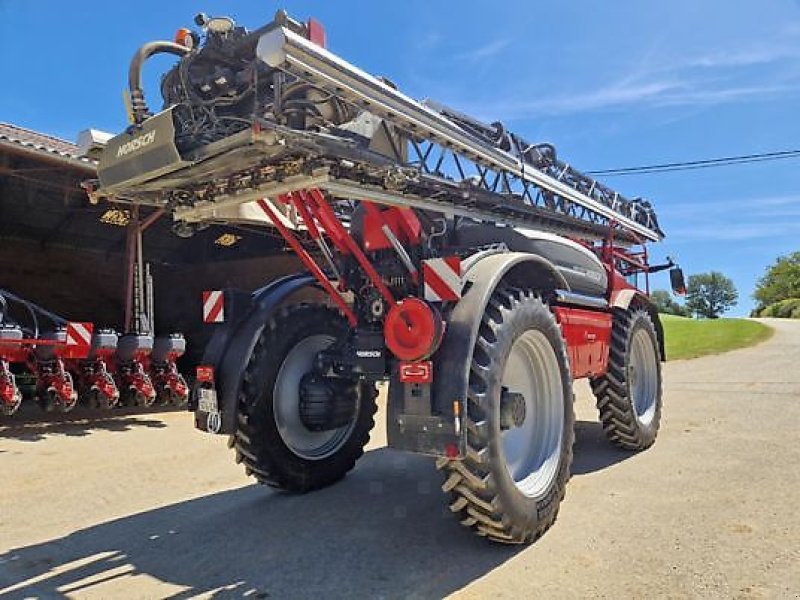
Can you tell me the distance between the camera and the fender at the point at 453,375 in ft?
10.9

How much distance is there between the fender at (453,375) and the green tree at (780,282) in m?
73.4

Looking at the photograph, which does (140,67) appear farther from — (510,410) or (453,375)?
(510,410)

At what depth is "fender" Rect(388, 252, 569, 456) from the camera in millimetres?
3326

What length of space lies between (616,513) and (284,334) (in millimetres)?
2737

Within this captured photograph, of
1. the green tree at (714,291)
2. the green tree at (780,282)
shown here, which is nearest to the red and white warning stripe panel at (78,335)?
the green tree at (780,282)

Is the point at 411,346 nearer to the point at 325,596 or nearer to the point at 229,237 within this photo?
the point at 325,596

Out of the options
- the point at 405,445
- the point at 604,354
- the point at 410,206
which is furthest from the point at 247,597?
the point at 604,354

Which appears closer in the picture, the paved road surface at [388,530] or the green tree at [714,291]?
the paved road surface at [388,530]

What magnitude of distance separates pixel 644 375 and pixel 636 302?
872 mm

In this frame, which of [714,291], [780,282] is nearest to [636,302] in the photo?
[780,282]

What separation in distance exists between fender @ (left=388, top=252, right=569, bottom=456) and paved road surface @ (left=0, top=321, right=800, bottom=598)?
0.72 metres

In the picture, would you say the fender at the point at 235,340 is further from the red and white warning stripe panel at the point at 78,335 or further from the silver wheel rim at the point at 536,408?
the red and white warning stripe panel at the point at 78,335

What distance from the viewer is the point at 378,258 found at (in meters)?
4.46

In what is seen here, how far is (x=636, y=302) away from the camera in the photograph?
265 inches
